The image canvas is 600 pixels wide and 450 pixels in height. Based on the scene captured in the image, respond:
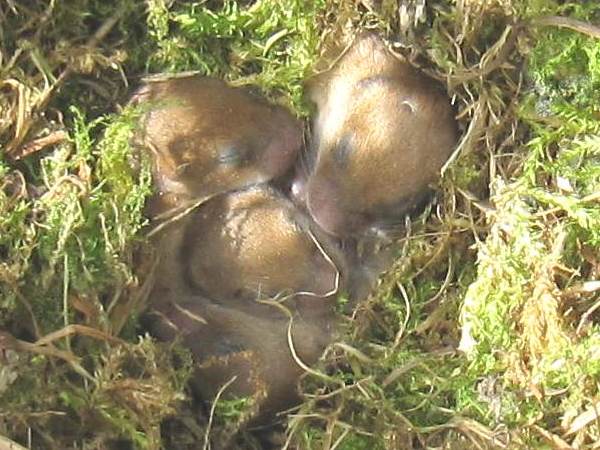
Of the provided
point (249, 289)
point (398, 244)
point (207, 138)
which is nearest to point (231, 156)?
point (207, 138)

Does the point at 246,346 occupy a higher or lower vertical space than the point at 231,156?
lower

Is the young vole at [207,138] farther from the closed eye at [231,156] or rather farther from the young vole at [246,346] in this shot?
the young vole at [246,346]

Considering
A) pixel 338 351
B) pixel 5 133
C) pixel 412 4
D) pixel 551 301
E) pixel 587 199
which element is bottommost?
pixel 338 351

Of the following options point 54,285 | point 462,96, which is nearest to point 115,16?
point 54,285

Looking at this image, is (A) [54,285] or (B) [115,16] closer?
(A) [54,285]

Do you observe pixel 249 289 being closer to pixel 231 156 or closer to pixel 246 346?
pixel 246 346

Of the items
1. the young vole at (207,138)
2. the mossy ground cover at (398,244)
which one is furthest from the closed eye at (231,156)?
the mossy ground cover at (398,244)

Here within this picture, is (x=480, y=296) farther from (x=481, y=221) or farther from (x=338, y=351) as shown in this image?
(x=338, y=351)
